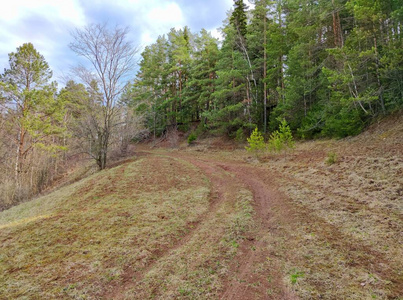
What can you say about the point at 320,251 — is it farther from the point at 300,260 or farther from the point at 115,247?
the point at 115,247

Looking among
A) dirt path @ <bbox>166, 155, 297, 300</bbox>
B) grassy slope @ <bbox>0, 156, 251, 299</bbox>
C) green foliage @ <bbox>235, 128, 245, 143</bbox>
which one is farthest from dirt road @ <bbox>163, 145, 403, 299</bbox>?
green foliage @ <bbox>235, 128, 245, 143</bbox>

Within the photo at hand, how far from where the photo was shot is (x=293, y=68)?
1463cm

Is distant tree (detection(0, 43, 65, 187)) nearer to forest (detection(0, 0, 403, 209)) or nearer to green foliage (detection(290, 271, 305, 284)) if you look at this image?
forest (detection(0, 0, 403, 209))

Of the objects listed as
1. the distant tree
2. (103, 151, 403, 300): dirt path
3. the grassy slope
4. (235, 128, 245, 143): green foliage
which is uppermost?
the distant tree

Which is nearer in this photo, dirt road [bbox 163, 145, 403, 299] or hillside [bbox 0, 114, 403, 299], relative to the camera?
dirt road [bbox 163, 145, 403, 299]

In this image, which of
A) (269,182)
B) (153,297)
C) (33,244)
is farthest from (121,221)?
(269,182)

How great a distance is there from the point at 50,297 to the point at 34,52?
16.6 meters

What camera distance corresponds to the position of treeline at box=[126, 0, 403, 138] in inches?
397

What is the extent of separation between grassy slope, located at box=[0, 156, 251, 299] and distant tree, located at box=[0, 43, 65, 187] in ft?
31.5

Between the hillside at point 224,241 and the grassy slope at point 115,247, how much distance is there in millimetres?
22

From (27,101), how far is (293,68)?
61.7 feet

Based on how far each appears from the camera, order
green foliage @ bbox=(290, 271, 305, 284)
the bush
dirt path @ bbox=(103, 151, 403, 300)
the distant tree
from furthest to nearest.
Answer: the bush, the distant tree, green foliage @ bbox=(290, 271, 305, 284), dirt path @ bbox=(103, 151, 403, 300)

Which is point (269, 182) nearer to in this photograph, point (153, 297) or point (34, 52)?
point (153, 297)

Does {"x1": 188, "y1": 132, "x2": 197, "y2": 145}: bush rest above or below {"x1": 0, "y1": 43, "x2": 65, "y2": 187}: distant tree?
below
